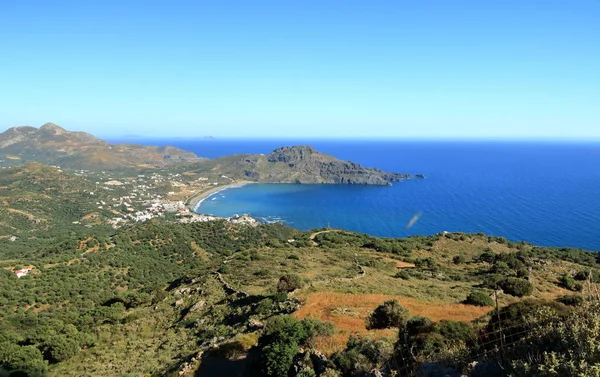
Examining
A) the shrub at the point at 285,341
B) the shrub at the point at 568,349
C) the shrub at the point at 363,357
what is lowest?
the shrub at the point at 285,341

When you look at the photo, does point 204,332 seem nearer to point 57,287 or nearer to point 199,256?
point 57,287

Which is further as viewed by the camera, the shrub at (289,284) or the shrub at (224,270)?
the shrub at (224,270)

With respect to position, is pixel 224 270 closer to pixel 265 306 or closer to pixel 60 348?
pixel 265 306

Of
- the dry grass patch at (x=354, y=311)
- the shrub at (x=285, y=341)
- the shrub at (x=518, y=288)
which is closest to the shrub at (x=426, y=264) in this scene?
the shrub at (x=518, y=288)

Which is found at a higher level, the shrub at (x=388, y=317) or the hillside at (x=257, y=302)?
the shrub at (x=388, y=317)

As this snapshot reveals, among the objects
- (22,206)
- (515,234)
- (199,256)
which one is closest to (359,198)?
(515,234)

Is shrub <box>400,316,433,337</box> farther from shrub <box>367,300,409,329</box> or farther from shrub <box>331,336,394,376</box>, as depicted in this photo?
shrub <box>367,300,409,329</box>

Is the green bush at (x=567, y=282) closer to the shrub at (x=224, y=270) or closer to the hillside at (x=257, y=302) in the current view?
the hillside at (x=257, y=302)

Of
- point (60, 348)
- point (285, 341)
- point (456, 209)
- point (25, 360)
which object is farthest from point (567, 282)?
point (456, 209)
